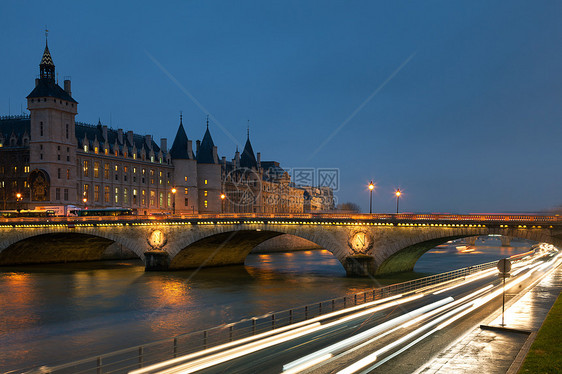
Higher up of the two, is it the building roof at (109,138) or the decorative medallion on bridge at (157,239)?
the building roof at (109,138)

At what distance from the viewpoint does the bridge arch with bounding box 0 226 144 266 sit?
74.7 meters

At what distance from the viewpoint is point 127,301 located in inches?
1823

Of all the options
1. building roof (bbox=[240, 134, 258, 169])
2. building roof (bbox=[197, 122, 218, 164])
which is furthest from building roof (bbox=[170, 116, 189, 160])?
building roof (bbox=[240, 134, 258, 169])

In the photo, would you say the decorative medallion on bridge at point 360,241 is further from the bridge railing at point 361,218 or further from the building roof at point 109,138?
the building roof at point 109,138

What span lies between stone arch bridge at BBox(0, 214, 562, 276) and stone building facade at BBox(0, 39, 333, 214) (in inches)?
397

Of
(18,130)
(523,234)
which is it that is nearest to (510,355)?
(523,234)

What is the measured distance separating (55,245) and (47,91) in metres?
29.4

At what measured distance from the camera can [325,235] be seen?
60938mm

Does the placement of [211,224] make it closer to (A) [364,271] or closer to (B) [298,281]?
(B) [298,281]

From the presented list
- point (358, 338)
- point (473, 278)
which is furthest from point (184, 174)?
point (358, 338)

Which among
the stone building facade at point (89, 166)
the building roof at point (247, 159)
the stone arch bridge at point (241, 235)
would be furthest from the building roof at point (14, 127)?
the building roof at point (247, 159)

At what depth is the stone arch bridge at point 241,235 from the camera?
51.8 meters

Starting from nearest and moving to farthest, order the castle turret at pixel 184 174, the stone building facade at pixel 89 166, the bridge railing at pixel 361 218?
the bridge railing at pixel 361 218, the stone building facade at pixel 89 166, the castle turret at pixel 184 174

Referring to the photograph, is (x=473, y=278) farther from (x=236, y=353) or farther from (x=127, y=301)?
(x=236, y=353)
